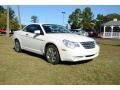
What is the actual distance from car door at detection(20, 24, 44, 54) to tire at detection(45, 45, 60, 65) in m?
0.31

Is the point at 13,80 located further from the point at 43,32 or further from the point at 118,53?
the point at 118,53

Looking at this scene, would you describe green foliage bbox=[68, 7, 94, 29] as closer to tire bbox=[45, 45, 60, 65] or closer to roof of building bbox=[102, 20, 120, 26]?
roof of building bbox=[102, 20, 120, 26]

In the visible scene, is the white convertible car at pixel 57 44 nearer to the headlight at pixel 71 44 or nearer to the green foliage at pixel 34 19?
the headlight at pixel 71 44

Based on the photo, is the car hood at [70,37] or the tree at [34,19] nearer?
the car hood at [70,37]

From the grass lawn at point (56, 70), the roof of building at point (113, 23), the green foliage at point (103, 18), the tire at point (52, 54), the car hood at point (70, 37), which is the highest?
the green foliage at point (103, 18)

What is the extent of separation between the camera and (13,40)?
861cm

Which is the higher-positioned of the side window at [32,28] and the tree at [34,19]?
the tree at [34,19]

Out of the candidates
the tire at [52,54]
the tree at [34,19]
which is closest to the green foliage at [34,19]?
the tree at [34,19]

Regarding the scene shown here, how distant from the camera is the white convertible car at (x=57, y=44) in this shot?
6.80m

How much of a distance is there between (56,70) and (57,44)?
709mm
